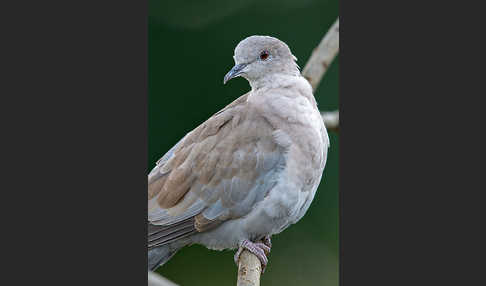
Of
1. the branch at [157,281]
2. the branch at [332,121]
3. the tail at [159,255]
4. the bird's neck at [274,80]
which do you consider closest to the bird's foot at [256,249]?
the tail at [159,255]

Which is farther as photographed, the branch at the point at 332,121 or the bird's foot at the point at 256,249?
the branch at the point at 332,121

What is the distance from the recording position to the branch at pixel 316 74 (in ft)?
10.1

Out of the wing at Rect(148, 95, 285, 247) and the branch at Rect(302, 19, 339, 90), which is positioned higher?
the branch at Rect(302, 19, 339, 90)

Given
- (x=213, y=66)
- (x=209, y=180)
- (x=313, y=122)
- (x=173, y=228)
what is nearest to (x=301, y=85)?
(x=313, y=122)

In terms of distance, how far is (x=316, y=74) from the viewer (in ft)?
12.2

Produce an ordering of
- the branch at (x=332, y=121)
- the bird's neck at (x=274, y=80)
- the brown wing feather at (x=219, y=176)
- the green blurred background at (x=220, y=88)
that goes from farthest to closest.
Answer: the branch at (x=332, y=121) < the bird's neck at (x=274, y=80) < the brown wing feather at (x=219, y=176) < the green blurred background at (x=220, y=88)

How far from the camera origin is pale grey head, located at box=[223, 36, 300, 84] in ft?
10.5

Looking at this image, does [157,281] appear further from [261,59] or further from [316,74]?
[316,74]

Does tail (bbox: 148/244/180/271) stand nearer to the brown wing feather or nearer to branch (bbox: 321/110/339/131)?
the brown wing feather

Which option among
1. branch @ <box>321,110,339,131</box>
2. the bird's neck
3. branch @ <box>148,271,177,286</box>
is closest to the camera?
branch @ <box>148,271,177,286</box>

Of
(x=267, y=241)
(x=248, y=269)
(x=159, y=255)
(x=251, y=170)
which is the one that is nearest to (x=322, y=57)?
(x=251, y=170)

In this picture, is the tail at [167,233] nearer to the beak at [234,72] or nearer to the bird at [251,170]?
the bird at [251,170]

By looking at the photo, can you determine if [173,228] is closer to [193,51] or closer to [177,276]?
[177,276]

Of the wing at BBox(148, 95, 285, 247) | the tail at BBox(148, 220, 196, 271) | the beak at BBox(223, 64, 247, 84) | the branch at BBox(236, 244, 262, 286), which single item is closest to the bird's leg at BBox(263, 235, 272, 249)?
the branch at BBox(236, 244, 262, 286)
